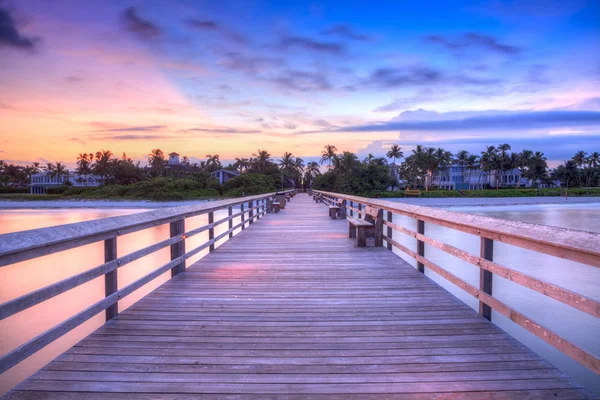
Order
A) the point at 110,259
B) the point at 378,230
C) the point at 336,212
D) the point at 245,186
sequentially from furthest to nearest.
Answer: the point at 245,186 < the point at 336,212 < the point at 378,230 < the point at 110,259

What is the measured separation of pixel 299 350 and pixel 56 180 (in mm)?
101042

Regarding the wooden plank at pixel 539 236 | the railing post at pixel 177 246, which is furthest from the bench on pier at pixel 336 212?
the wooden plank at pixel 539 236

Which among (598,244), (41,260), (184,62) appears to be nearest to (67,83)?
(184,62)

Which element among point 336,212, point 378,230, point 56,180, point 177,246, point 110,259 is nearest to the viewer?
point 110,259

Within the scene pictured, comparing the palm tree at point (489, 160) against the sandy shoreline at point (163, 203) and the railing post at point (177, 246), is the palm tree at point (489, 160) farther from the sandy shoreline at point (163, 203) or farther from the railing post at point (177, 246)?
the railing post at point (177, 246)

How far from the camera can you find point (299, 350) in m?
2.71

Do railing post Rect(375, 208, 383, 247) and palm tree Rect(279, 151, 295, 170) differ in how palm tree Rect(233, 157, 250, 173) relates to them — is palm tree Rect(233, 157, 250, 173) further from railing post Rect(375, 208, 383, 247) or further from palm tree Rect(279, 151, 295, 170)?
railing post Rect(375, 208, 383, 247)

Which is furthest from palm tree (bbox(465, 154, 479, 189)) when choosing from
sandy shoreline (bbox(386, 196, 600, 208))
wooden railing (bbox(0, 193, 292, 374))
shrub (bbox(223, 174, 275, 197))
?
wooden railing (bbox(0, 193, 292, 374))

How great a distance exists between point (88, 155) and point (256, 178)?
58242 mm

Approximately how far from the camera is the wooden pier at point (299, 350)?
2.17m

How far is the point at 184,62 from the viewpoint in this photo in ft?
60.3

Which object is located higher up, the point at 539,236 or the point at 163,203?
the point at 539,236

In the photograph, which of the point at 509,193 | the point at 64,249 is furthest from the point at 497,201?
the point at 64,249

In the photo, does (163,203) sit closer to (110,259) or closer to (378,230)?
(378,230)
